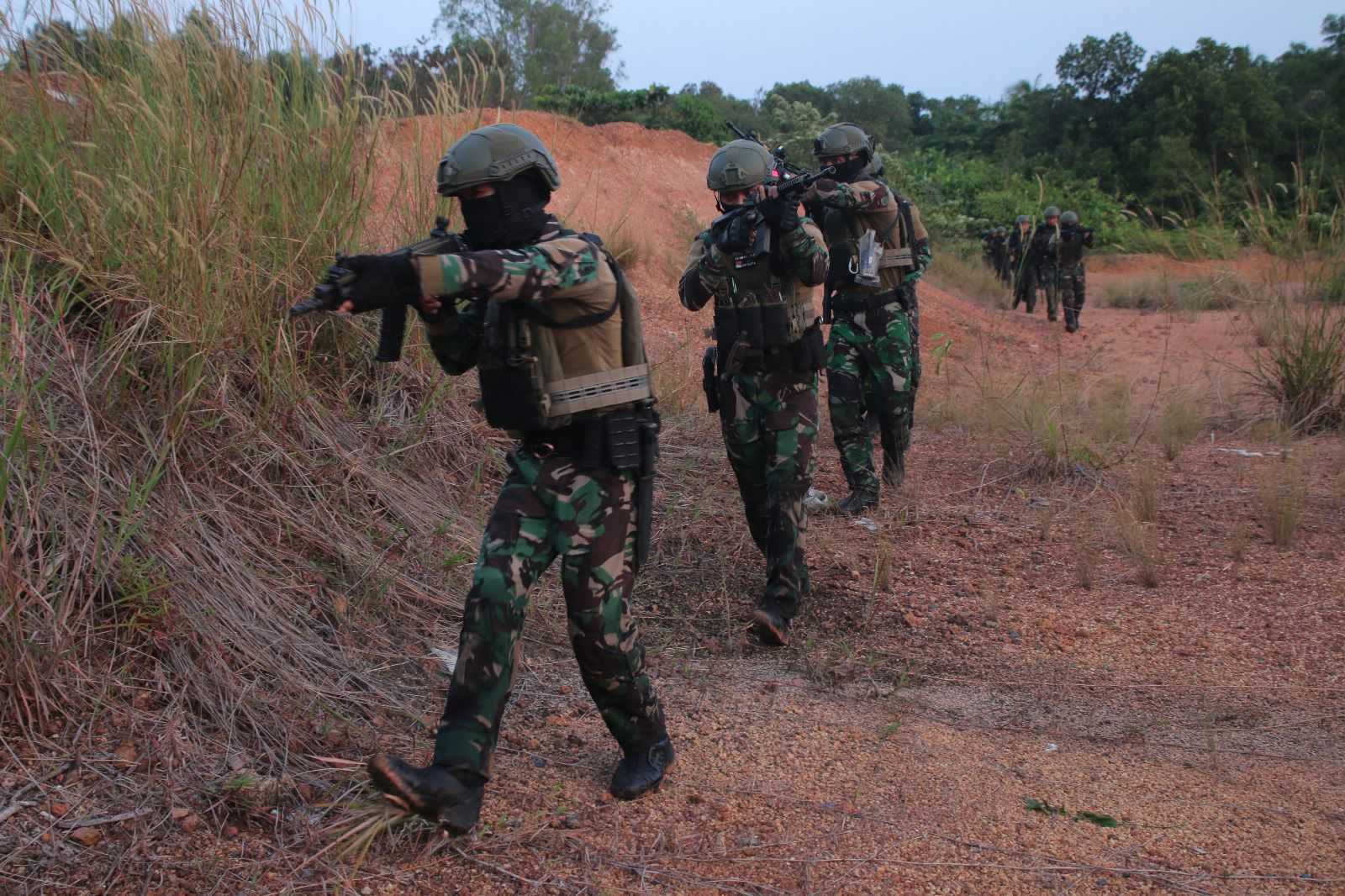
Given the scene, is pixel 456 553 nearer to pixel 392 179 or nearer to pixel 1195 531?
pixel 392 179

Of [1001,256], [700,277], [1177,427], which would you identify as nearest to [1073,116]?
[1001,256]

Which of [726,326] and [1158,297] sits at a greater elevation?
[726,326]

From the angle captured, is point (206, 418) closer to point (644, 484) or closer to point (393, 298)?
point (393, 298)

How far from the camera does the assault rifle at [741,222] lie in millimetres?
4359

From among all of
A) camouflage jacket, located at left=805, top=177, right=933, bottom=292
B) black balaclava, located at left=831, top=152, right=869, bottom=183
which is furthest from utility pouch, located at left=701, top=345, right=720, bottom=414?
black balaclava, located at left=831, top=152, right=869, bottom=183

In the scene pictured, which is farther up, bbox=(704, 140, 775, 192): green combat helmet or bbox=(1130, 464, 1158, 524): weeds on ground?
bbox=(704, 140, 775, 192): green combat helmet

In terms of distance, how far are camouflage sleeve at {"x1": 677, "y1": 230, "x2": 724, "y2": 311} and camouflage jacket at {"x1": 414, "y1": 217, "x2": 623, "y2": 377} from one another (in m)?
1.72

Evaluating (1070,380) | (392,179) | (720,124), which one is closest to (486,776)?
(392,179)

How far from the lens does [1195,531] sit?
570 centimetres

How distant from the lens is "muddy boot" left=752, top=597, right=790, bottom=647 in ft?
14.1

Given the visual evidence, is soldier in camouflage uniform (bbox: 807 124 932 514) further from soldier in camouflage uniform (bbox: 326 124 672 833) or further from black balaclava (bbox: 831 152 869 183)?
soldier in camouflage uniform (bbox: 326 124 672 833)

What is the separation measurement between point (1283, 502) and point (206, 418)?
495 centimetres

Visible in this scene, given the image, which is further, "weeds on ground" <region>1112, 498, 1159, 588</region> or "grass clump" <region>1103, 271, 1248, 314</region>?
"grass clump" <region>1103, 271, 1248, 314</region>

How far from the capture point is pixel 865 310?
6.18m
